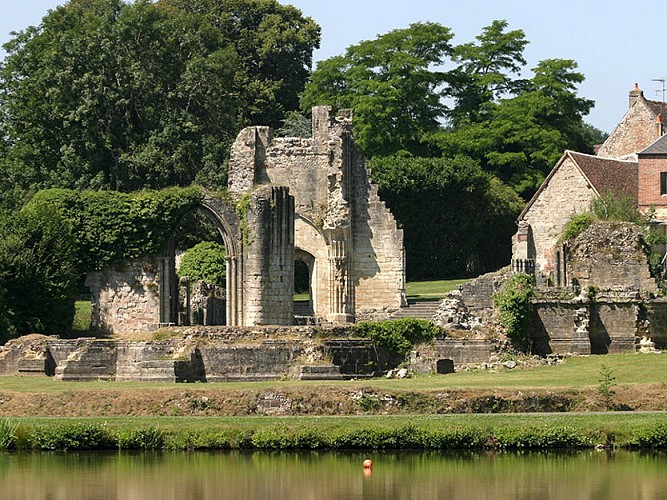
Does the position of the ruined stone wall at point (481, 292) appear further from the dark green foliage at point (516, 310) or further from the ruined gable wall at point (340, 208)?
the ruined gable wall at point (340, 208)

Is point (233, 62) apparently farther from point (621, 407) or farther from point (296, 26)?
point (621, 407)

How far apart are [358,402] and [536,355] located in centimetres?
1146

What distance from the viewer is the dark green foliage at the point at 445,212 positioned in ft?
219

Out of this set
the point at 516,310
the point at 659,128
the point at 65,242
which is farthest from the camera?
the point at 659,128

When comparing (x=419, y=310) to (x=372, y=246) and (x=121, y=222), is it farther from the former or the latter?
(x=121, y=222)

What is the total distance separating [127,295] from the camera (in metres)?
51.7

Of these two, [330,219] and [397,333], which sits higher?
[330,219]

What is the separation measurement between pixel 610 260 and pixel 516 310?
4.50 metres

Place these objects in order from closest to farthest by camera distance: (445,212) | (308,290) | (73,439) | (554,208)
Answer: (73,439)
(308,290)
(554,208)
(445,212)

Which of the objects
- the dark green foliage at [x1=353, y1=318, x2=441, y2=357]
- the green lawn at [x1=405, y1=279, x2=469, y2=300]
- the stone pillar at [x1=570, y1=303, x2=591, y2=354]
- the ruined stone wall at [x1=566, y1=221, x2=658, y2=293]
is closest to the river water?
the dark green foliage at [x1=353, y1=318, x2=441, y2=357]

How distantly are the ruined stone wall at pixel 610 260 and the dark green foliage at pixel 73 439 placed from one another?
19.5m

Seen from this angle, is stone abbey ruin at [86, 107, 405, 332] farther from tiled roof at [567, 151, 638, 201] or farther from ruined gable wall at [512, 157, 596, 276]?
tiled roof at [567, 151, 638, 201]

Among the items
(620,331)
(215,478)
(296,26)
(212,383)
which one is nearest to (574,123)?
(296,26)

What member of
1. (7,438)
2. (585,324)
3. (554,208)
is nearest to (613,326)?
(585,324)
